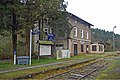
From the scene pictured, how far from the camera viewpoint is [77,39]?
53.0 meters

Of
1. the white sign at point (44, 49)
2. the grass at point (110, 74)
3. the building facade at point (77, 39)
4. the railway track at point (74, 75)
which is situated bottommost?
the railway track at point (74, 75)

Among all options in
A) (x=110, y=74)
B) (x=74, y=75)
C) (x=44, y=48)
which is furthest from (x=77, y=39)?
(x=74, y=75)

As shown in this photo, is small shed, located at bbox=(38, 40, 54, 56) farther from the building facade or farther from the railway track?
the building facade

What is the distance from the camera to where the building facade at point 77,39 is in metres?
47.4

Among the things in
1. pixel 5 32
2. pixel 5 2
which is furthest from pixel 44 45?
pixel 5 2

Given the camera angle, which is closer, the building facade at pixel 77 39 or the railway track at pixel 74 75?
the railway track at pixel 74 75

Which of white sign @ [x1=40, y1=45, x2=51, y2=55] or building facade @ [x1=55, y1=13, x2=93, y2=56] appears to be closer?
white sign @ [x1=40, y1=45, x2=51, y2=55]

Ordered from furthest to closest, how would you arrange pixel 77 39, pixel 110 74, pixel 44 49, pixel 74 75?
pixel 77 39 → pixel 44 49 → pixel 110 74 → pixel 74 75

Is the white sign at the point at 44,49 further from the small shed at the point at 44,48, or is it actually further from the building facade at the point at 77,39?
the building facade at the point at 77,39

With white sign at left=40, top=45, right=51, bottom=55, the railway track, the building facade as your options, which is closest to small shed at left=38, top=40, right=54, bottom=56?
white sign at left=40, top=45, right=51, bottom=55

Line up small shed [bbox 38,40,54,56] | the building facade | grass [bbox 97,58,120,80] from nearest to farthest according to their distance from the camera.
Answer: grass [bbox 97,58,120,80]
small shed [bbox 38,40,54,56]
the building facade

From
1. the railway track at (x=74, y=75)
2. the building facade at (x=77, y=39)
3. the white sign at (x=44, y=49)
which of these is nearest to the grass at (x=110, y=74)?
the railway track at (x=74, y=75)

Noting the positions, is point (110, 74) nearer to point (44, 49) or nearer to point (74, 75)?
point (74, 75)

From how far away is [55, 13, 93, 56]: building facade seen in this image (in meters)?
47.4
